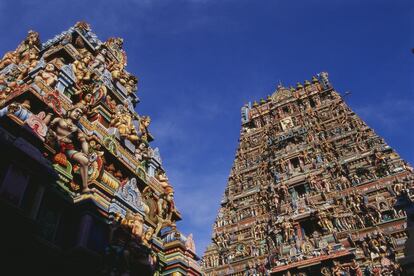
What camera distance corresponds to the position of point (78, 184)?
796 cm

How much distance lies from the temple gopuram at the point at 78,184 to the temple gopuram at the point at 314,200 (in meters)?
9.62

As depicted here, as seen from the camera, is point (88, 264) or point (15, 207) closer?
point (15, 207)

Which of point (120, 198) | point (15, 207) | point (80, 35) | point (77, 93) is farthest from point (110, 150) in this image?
point (80, 35)

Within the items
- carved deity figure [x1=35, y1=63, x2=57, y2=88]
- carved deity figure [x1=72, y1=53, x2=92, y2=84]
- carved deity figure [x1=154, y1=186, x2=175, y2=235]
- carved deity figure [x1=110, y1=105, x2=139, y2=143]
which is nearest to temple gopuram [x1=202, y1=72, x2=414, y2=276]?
carved deity figure [x1=154, y1=186, x2=175, y2=235]

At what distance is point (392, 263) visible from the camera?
14953 millimetres

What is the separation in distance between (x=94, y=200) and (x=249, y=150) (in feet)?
68.1

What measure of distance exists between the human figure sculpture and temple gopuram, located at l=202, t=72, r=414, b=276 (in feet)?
41.5

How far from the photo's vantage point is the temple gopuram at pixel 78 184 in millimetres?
5777

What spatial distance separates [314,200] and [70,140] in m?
15.6

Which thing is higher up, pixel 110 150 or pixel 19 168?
pixel 110 150

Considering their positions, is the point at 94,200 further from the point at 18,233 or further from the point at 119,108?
the point at 119,108

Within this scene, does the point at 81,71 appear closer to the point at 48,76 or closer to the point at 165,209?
the point at 48,76

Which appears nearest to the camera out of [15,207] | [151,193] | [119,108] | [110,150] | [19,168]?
[15,207]

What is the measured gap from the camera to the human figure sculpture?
7.79 meters
